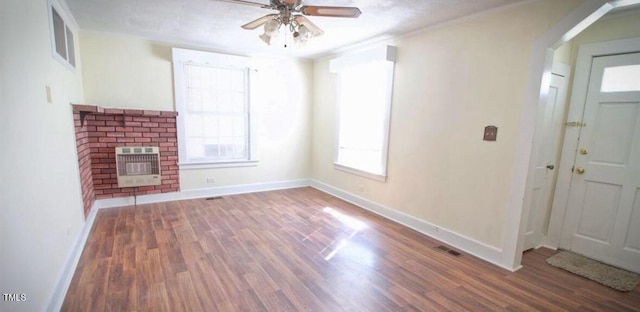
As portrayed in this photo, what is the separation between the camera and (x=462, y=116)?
287 cm

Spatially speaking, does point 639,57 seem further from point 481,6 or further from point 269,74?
point 269,74

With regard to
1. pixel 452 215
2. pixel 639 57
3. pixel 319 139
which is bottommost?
pixel 452 215

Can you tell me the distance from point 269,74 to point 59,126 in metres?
3.13

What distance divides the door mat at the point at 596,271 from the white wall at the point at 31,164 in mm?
4019

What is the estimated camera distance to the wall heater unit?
3.81m

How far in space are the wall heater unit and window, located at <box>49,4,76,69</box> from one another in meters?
1.26

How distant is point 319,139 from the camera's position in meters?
5.27

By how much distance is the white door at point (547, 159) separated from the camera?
9.16 ft

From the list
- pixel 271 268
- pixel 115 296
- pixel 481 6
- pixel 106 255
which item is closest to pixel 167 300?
pixel 115 296

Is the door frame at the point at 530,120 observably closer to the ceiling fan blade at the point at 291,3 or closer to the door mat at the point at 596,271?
the door mat at the point at 596,271

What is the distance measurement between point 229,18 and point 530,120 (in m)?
3.12

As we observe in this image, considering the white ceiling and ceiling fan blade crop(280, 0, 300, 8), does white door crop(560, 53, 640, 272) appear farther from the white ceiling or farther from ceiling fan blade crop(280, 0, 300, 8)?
ceiling fan blade crop(280, 0, 300, 8)

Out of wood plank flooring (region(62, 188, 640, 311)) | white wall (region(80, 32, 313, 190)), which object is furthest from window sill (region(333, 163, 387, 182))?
white wall (region(80, 32, 313, 190))

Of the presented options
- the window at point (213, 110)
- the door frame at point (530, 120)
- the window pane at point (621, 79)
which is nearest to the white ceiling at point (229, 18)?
the window at point (213, 110)
